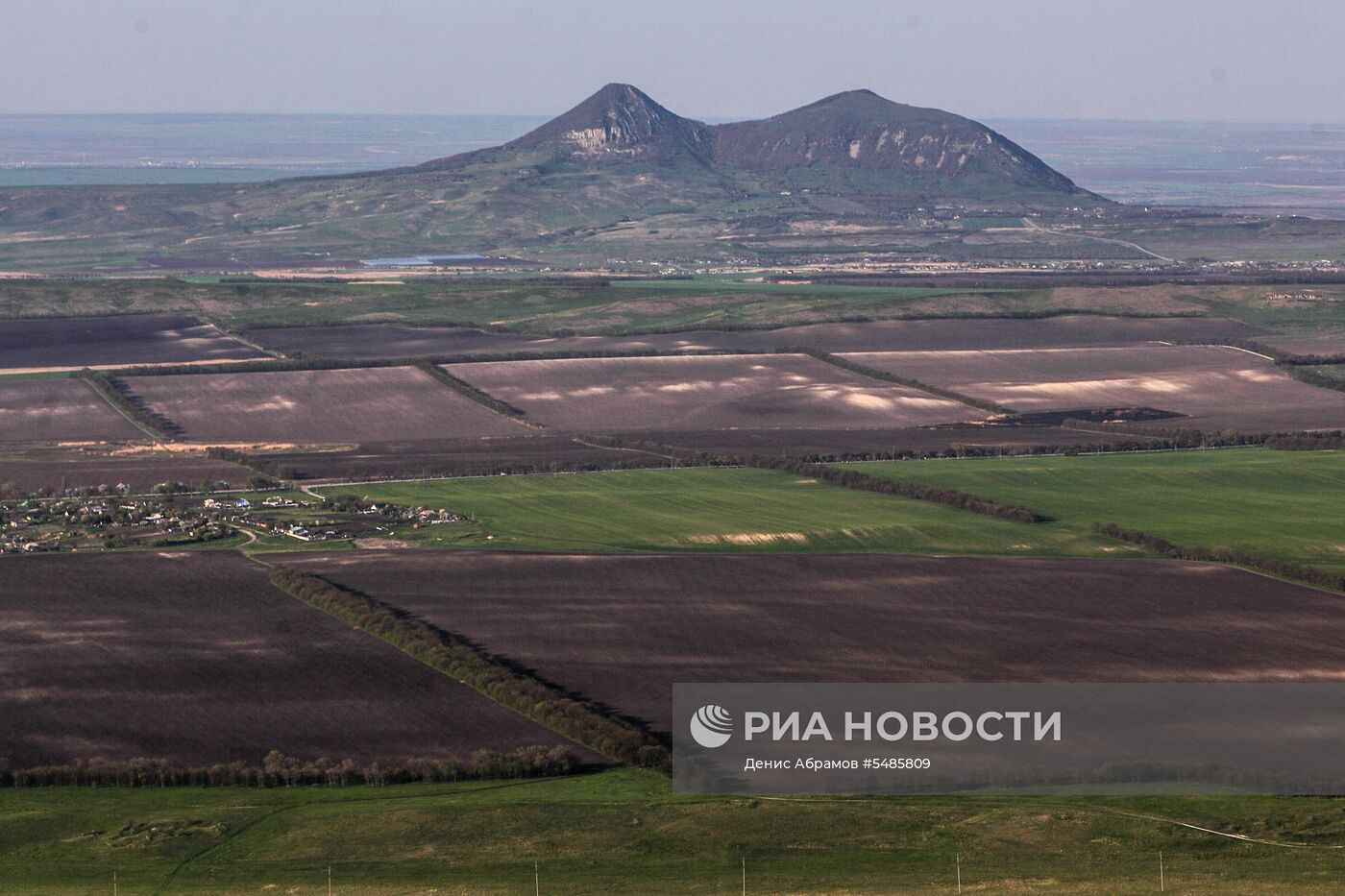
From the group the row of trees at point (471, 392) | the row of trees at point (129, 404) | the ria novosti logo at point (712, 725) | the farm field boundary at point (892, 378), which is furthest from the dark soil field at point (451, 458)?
the ria novosti logo at point (712, 725)

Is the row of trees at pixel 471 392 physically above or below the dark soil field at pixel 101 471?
above

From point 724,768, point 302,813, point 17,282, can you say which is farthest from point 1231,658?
point 17,282

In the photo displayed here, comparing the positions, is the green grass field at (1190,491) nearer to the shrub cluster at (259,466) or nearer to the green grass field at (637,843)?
the shrub cluster at (259,466)

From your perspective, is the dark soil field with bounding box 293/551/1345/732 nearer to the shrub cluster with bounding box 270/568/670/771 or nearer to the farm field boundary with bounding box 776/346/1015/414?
the shrub cluster with bounding box 270/568/670/771

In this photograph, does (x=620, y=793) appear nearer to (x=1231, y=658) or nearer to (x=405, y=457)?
(x=1231, y=658)

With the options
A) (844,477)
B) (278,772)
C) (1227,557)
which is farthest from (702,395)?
(278,772)

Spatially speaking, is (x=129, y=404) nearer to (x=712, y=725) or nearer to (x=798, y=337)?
(x=798, y=337)
